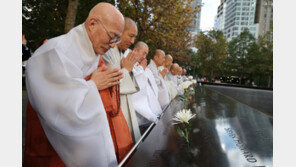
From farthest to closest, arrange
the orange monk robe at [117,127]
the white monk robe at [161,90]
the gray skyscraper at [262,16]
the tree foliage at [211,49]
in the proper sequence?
1. the gray skyscraper at [262,16]
2. the tree foliage at [211,49]
3. the white monk robe at [161,90]
4. the orange monk robe at [117,127]

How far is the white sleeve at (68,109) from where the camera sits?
1.15 metres

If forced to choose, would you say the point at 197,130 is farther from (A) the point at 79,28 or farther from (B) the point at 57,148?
(A) the point at 79,28

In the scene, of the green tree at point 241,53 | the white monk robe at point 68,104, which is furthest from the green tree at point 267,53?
the white monk robe at point 68,104

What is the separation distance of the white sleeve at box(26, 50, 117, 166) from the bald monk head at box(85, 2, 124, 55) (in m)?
→ 0.33

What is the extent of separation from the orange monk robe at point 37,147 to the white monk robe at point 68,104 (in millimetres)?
143

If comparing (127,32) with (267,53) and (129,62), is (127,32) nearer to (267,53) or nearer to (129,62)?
(129,62)

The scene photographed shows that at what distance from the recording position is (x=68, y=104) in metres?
1.17

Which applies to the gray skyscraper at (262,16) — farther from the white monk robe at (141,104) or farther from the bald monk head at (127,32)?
the bald monk head at (127,32)

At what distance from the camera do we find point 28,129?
1413 millimetres

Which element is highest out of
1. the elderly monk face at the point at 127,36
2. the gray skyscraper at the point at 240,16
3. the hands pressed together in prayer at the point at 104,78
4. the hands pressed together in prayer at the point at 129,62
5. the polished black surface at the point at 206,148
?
the gray skyscraper at the point at 240,16

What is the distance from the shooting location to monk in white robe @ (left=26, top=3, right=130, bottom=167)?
116 centimetres

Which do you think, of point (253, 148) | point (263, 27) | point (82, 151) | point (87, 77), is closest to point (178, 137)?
point (253, 148)

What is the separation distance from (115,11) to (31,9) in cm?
1283

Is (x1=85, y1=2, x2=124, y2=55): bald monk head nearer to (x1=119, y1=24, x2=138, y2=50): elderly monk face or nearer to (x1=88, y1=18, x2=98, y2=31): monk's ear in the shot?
(x1=88, y1=18, x2=98, y2=31): monk's ear
